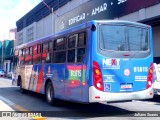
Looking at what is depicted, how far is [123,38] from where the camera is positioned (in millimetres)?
9672

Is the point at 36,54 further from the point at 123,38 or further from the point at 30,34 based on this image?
the point at 30,34

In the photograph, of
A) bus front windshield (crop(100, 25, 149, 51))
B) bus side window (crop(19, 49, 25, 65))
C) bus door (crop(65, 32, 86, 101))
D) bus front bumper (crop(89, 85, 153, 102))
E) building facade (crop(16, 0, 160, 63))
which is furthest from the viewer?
building facade (crop(16, 0, 160, 63))

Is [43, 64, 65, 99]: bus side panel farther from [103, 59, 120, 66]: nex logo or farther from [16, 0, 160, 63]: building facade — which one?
[16, 0, 160, 63]: building facade

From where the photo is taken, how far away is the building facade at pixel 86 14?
19625 mm

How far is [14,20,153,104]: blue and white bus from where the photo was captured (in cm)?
920

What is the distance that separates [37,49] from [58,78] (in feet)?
10.9

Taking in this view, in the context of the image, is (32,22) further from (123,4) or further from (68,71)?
(68,71)

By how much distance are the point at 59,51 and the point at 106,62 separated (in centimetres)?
284

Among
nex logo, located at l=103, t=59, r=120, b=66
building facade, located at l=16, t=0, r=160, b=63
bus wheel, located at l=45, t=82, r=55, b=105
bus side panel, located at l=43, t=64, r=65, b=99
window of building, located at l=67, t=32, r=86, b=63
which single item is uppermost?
building facade, located at l=16, t=0, r=160, b=63

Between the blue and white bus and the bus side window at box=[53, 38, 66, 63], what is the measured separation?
4 cm

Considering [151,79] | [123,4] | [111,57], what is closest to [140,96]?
[151,79]

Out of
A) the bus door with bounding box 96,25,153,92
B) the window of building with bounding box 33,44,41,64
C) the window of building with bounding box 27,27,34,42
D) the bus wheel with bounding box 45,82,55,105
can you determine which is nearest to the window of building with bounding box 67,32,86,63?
the bus door with bounding box 96,25,153,92

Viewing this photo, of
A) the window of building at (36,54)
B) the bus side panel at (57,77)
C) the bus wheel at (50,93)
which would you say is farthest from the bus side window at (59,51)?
the window of building at (36,54)

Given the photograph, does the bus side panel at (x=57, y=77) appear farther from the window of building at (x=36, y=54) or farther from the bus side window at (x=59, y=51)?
the window of building at (x=36, y=54)
